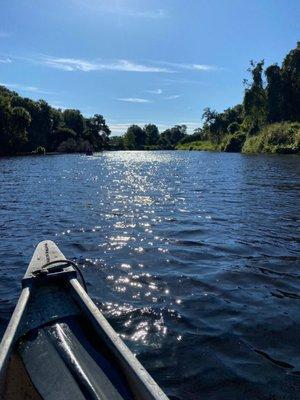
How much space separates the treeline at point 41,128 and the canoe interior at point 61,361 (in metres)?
86.0

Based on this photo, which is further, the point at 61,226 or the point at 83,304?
the point at 61,226

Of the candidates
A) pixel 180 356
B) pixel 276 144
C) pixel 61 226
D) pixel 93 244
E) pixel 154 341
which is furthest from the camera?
pixel 276 144

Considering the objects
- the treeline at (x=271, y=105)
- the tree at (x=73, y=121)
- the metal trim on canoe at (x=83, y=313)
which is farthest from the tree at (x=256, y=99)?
the metal trim on canoe at (x=83, y=313)

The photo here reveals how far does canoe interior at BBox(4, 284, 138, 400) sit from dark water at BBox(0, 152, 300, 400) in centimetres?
118

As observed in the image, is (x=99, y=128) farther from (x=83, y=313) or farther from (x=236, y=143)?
(x=83, y=313)

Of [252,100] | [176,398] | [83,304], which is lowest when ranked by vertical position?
[176,398]

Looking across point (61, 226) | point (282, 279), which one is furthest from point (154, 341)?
point (61, 226)

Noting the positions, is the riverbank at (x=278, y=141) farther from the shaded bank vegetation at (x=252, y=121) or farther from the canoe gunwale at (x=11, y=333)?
the canoe gunwale at (x=11, y=333)

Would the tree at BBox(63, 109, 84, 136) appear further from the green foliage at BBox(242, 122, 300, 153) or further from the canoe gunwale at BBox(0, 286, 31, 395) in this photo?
the canoe gunwale at BBox(0, 286, 31, 395)

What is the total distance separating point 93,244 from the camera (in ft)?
37.8

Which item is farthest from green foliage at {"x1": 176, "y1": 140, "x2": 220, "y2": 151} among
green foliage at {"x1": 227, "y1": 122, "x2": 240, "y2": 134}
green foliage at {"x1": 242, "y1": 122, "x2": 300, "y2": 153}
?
green foliage at {"x1": 242, "y1": 122, "x2": 300, "y2": 153}

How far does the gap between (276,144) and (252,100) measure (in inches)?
1005

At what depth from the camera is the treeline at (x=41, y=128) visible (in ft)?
286

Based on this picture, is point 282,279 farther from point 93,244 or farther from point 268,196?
point 268,196
